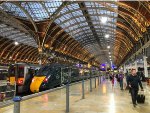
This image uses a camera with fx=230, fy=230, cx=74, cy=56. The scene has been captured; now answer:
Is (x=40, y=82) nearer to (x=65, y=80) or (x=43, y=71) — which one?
(x=43, y=71)

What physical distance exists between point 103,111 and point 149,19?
A: 22.6m

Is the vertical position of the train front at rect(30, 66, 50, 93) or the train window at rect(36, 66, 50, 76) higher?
the train window at rect(36, 66, 50, 76)

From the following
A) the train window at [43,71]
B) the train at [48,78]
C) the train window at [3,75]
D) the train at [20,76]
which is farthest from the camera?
the train window at [3,75]

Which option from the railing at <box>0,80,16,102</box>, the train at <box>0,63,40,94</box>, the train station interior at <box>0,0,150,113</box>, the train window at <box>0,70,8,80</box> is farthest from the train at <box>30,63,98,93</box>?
the railing at <box>0,80,16,102</box>

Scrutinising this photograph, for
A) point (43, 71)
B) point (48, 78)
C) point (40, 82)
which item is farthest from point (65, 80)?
Result: point (40, 82)

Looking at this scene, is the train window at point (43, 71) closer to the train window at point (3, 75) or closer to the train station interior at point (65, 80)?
the train station interior at point (65, 80)

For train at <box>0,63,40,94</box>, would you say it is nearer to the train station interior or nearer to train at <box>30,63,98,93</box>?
the train station interior

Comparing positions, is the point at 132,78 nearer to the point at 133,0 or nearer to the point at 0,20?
the point at 133,0

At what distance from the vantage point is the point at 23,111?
11641 millimetres

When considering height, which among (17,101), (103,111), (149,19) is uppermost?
(149,19)

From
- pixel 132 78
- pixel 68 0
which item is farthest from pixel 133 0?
pixel 132 78

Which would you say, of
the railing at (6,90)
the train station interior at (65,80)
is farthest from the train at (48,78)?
the railing at (6,90)

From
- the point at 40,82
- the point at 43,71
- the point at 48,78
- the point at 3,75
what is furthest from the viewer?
the point at 3,75

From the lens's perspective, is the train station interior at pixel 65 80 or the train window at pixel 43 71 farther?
the train window at pixel 43 71
